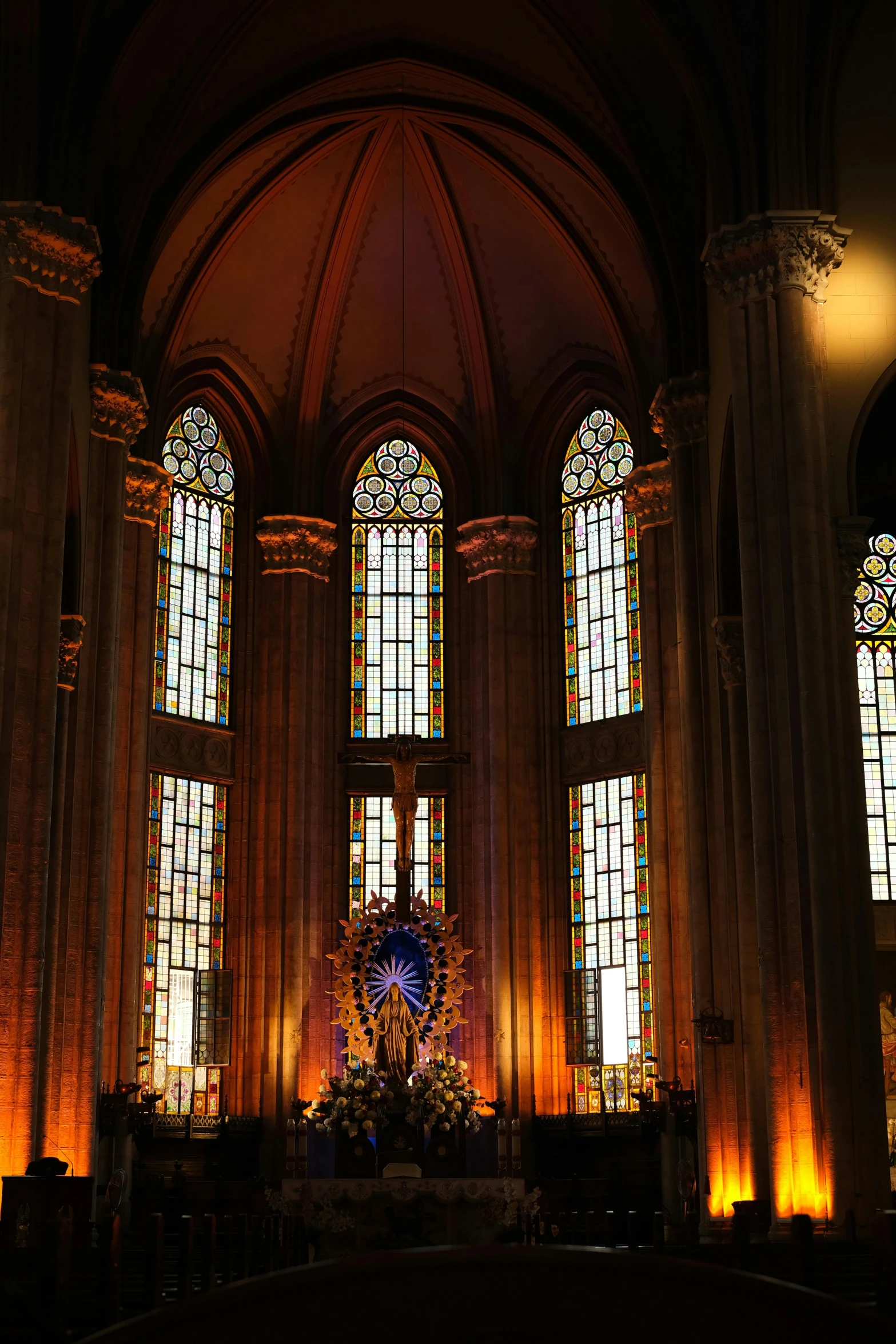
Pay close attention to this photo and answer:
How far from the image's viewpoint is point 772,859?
16.0 metres

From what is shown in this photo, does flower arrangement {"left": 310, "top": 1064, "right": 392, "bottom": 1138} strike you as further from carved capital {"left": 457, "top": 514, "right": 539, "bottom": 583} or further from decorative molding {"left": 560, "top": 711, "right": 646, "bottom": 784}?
carved capital {"left": 457, "top": 514, "right": 539, "bottom": 583}

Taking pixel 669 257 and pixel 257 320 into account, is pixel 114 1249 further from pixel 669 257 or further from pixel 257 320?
pixel 257 320

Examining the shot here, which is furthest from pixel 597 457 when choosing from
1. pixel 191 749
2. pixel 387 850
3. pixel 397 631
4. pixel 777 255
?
pixel 777 255

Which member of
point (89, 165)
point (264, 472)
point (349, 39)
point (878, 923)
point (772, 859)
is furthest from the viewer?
point (264, 472)

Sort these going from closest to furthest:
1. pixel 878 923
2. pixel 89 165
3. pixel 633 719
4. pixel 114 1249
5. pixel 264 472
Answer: pixel 114 1249
pixel 89 165
pixel 878 923
pixel 633 719
pixel 264 472

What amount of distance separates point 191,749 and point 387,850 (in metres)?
3.76

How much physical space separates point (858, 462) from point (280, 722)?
10.2 m

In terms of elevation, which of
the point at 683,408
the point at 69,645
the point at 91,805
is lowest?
the point at 91,805

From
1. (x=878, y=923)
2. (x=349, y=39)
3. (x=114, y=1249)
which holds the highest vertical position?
(x=349, y=39)

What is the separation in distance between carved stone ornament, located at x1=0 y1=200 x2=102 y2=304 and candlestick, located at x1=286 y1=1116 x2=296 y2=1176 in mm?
12584

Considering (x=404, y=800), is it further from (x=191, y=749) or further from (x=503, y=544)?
(x=503, y=544)

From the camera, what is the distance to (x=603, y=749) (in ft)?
87.9

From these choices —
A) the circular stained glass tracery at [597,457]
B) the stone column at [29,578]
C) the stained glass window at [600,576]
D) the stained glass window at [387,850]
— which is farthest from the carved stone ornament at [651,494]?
the stone column at [29,578]

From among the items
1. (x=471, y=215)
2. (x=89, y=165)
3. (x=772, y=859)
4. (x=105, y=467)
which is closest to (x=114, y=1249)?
(x=772, y=859)
